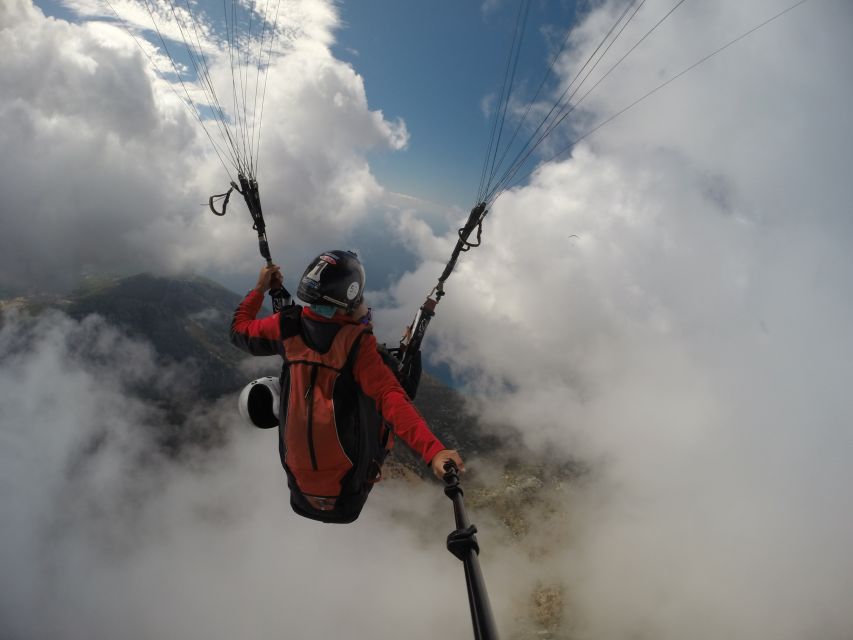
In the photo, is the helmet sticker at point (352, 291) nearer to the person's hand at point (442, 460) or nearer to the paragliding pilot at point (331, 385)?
the paragliding pilot at point (331, 385)

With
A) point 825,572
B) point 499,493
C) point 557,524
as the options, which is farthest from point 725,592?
point 499,493

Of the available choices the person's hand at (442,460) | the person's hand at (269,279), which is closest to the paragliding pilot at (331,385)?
the person's hand at (442,460)

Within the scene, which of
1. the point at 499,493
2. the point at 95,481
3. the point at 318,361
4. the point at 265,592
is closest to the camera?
the point at 318,361

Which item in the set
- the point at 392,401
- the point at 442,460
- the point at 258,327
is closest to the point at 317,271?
the point at 258,327

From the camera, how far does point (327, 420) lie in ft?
12.9

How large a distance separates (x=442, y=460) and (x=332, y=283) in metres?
2.04

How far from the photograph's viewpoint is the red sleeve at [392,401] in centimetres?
325

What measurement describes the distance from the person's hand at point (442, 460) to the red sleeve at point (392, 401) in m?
0.05

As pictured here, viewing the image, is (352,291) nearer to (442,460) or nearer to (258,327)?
(258,327)

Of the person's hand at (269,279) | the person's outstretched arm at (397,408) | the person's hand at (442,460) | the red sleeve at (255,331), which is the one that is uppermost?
the person's hand at (269,279)

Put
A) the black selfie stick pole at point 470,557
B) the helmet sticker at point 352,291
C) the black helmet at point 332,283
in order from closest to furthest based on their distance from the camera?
the black selfie stick pole at point 470,557, the black helmet at point 332,283, the helmet sticker at point 352,291

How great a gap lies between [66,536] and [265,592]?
9624 cm

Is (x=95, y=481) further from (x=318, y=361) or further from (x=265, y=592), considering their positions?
(x=318, y=361)

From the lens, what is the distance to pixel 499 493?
14012cm
